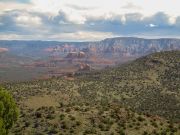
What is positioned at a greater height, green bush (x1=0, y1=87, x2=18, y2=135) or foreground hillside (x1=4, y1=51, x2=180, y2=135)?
green bush (x1=0, y1=87, x2=18, y2=135)

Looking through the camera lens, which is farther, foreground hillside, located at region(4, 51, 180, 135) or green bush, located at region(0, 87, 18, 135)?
foreground hillside, located at region(4, 51, 180, 135)

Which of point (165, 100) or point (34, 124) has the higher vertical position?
point (34, 124)

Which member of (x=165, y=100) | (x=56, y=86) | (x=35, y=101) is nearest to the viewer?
(x=35, y=101)

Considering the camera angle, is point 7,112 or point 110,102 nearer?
point 7,112

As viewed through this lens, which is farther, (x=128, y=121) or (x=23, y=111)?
(x=23, y=111)

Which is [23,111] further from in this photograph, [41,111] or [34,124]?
[34,124]

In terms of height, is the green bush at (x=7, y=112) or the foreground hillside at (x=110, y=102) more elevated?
the green bush at (x=7, y=112)

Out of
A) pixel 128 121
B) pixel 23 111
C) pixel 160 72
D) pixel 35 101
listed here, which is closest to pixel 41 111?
pixel 23 111

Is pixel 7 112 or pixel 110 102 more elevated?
pixel 7 112
